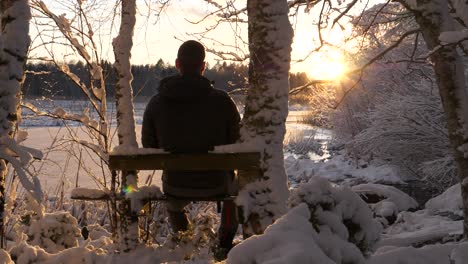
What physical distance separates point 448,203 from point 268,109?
6973 mm

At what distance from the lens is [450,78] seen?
4.95 metres

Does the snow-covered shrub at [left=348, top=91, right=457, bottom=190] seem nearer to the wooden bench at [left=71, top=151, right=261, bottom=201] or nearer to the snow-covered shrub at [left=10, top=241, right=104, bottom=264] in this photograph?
the wooden bench at [left=71, top=151, right=261, bottom=201]

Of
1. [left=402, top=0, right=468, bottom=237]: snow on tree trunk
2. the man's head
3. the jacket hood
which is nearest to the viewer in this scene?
the jacket hood

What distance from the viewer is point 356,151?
1870 cm

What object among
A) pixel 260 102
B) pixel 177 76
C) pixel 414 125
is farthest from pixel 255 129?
pixel 414 125

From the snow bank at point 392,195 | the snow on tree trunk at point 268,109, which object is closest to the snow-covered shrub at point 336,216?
the snow on tree trunk at point 268,109

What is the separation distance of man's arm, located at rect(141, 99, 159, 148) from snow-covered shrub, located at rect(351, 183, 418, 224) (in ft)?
20.5

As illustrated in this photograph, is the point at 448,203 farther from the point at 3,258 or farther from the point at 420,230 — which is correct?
the point at 3,258

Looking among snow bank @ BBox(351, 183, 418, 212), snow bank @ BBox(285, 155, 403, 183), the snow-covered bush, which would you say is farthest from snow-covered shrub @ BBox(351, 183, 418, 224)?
the snow-covered bush

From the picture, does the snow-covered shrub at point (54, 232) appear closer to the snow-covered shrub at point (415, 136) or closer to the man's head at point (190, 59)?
the man's head at point (190, 59)

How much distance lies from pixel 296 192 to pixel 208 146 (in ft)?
4.55

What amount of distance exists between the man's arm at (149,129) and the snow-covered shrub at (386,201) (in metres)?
6.24

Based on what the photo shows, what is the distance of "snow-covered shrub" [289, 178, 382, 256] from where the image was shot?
2.42 m

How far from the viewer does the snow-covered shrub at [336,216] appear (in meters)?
2.42
